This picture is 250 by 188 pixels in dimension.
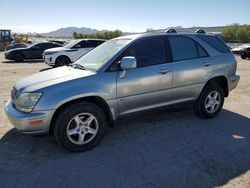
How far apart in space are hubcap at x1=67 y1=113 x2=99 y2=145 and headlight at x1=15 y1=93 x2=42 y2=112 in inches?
22.5

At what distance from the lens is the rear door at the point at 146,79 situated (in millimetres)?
4465

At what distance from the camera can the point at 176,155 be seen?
411cm

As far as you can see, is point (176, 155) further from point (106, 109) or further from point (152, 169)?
point (106, 109)

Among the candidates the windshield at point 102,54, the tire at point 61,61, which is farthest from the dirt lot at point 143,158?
the tire at point 61,61

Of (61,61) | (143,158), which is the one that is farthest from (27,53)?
(143,158)

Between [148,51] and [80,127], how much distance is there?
1.77 meters

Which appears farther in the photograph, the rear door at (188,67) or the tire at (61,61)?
the tire at (61,61)

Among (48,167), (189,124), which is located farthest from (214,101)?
(48,167)

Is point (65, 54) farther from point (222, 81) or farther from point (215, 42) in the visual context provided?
point (222, 81)

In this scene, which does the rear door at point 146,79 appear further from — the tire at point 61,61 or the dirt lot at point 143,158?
the tire at point 61,61

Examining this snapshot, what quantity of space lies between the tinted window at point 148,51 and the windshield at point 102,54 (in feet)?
0.60

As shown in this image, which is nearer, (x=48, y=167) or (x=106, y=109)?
(x=48, y=167)

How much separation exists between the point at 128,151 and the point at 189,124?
5.59 feet

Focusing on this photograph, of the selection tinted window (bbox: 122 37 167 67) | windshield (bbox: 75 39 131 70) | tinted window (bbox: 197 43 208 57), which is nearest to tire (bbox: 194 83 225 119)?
tinted window (bbox: 197 43 208 57)
